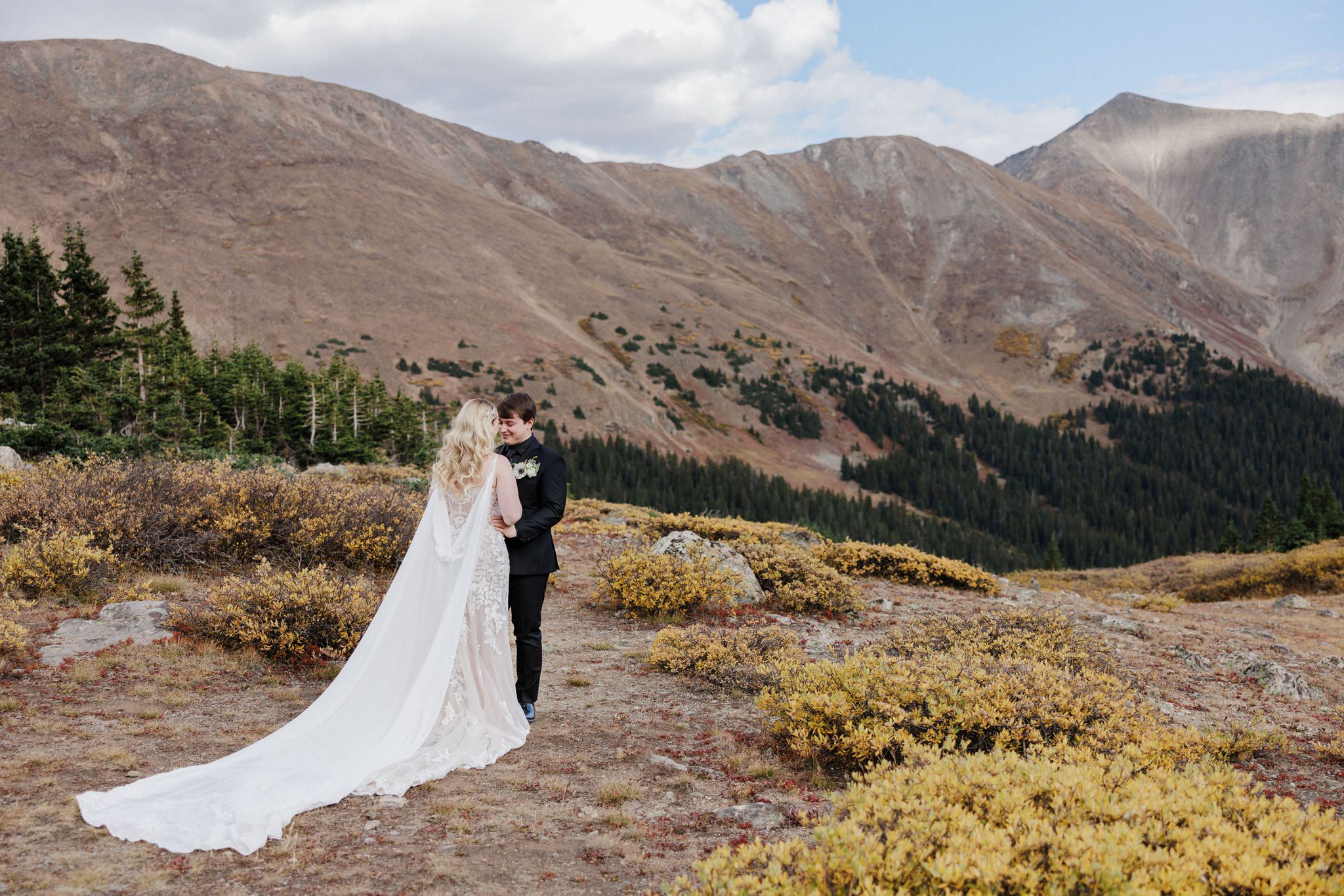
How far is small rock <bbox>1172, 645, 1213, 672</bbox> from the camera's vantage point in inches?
458

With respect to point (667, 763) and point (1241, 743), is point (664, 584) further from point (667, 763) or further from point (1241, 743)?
point (1241, 743)

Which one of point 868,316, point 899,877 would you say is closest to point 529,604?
point 899,877

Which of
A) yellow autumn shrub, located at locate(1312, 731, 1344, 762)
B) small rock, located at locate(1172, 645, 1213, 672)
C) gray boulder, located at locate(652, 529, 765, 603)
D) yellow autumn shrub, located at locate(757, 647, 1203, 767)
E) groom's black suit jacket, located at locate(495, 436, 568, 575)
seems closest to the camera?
yellow autumn shrub, located at locate(757, 647, 1203, 767)

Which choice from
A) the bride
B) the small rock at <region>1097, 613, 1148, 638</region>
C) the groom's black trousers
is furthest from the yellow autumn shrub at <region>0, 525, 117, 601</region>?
the small rock at <region>1097, 613, 1148, 638</region>

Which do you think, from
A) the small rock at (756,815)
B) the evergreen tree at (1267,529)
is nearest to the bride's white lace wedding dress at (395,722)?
the small rock at (756,815)

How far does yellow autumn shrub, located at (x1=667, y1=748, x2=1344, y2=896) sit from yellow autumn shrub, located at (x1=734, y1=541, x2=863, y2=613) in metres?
8.91

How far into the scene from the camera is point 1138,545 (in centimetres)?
12662

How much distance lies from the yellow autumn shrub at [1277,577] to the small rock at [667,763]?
83.6 ft

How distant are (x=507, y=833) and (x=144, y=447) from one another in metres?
23.0

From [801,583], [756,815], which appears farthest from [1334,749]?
[801,583]

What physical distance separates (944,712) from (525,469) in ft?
14.6

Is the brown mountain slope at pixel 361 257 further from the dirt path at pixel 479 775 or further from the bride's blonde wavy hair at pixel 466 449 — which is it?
the bride's blonde wavy hair at pixel 466 449

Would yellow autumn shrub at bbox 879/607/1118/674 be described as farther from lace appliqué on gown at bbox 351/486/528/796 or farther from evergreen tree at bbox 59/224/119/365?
evergreen tree at bbox 59/224/119/365

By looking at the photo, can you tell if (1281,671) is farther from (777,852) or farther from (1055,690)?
(777,852)
